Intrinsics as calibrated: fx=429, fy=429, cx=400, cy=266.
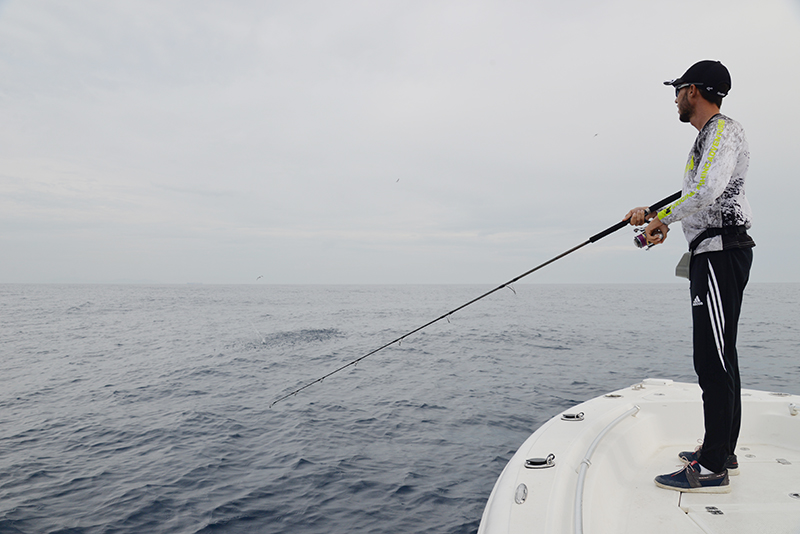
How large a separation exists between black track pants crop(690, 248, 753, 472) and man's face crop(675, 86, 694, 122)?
86 centimetres

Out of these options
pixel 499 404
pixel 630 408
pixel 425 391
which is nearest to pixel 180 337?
pixel 425 391

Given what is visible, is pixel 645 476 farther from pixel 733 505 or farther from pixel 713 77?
pixel 713 77

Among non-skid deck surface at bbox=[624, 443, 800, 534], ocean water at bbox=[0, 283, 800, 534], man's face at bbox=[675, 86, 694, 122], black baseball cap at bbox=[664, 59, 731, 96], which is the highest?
black baseball cap at bbox=[664, 59, 731, 96]

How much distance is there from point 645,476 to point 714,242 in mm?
1651

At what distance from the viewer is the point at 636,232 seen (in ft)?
9.11

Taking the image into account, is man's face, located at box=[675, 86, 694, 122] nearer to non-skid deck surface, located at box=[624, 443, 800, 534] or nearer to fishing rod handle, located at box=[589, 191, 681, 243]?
fishing rod handle, located at box=[589, 191, 681, 243]

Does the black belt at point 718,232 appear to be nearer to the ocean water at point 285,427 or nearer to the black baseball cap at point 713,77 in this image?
the black baseball cap at point 713,77

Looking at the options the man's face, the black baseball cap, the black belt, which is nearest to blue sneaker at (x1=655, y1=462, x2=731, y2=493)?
the black belt

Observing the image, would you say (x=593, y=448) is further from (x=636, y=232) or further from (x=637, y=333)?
(x=637, y=333)

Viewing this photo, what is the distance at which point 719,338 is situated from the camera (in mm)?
2512

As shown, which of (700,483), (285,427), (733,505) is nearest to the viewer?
(733,505)

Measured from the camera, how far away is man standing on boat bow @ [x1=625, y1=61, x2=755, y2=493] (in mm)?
2391

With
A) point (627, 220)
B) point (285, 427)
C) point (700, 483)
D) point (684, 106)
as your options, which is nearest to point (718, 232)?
point (627, 220)

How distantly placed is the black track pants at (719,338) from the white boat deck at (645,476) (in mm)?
332
